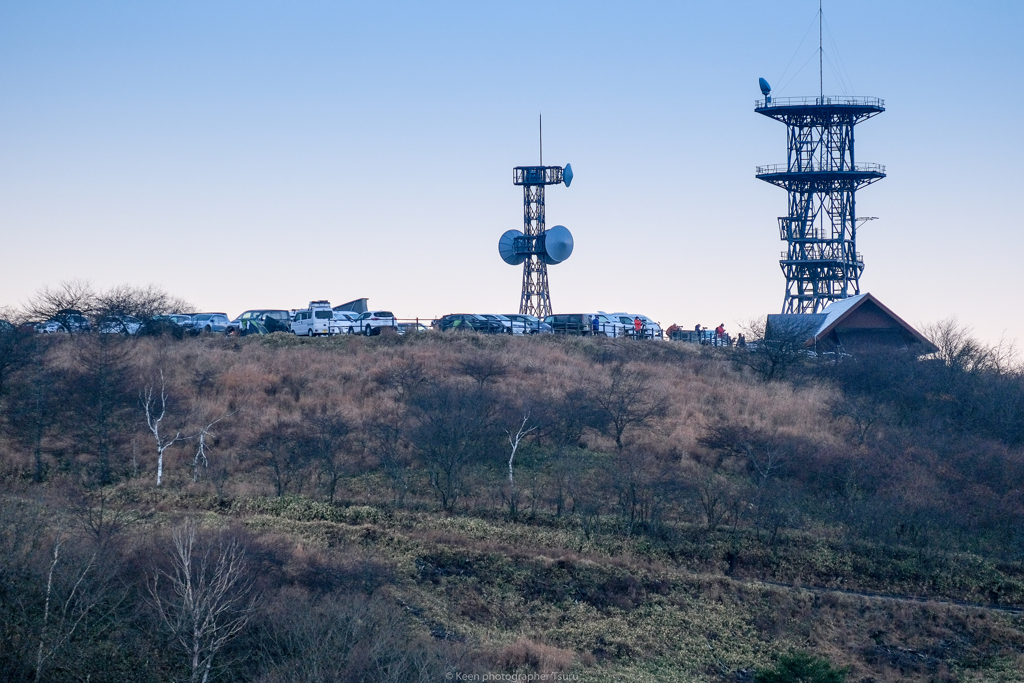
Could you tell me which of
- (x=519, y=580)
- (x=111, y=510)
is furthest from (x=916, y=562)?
Answer: (x=111, y=510)

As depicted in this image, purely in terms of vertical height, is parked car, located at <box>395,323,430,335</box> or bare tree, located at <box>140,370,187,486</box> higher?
parked car, located at <box>395,323,430,335</box>

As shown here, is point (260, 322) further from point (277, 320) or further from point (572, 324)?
point (572, 324)

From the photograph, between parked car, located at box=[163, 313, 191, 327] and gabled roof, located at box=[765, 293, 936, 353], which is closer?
parked car, located at box=[163, 313, 191, 327]

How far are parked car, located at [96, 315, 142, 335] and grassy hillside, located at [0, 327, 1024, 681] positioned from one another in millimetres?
2413

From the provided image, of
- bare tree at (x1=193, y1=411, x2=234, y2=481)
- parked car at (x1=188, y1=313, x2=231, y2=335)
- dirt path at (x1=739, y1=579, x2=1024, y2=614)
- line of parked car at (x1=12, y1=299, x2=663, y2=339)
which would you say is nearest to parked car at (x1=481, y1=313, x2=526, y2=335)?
line of parked car at (x1=12, y1=299, x2=663, y2=339)

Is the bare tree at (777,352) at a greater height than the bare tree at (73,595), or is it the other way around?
the bare tree at (777,352)

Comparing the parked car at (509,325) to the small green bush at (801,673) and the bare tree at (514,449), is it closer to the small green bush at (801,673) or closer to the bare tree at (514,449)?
the bare tree at (514,449)

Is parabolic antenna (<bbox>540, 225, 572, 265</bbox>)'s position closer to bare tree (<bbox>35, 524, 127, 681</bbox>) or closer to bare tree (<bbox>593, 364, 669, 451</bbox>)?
bare tree (<bbox>593, 364, 669, 451</bbox>)

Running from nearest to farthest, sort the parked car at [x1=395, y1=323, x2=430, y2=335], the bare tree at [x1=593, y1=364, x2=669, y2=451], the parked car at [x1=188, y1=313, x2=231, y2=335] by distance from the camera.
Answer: the bare tree at [x1=593, y1=364, x2=669, y2=451], the parked car at [x1=395, y1=323, x2=430, y2=335], the parked car at [x1=188, y1=313, x2=231, y2=335]

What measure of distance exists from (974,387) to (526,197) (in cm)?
2698

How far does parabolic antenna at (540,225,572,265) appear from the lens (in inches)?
2164

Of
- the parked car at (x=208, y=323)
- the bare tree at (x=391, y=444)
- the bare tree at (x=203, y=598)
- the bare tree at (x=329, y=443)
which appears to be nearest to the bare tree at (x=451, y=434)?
the bare tree at (x=391, y=444)

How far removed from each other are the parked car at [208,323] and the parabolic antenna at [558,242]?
17394mm

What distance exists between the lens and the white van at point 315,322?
48.2m
